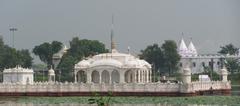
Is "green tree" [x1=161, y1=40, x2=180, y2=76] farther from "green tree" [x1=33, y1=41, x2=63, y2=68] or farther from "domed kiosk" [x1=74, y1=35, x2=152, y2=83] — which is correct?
"domed kiosk" [x1=74, y1=35, x2=152, y2=83]

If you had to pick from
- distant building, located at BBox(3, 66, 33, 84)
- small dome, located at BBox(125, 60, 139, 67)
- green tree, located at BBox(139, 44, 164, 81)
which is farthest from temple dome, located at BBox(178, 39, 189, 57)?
small dome, located at BBox(125, 60, 139, 67)

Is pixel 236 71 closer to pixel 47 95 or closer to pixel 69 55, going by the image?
pixel 69 55

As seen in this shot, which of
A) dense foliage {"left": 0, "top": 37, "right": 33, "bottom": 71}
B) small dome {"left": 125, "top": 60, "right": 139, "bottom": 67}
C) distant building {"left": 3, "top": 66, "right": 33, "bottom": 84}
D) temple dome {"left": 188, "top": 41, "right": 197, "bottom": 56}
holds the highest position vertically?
temple dome {"left": 188, "top": 41, "right": 197, "bottom": 56}

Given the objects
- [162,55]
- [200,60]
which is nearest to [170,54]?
[162,55]

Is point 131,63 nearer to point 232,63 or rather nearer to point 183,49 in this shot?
point 232,63

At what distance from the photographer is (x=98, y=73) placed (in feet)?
259

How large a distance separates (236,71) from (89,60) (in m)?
49.8

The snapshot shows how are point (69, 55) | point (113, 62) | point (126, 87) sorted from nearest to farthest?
point (126, 87) < point (113, 62) < point (69, 55)

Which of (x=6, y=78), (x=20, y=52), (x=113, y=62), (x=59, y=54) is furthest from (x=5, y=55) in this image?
(x=113, y=62)

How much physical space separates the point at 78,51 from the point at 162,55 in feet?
47.1

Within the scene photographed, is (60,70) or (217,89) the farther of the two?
(60,70)

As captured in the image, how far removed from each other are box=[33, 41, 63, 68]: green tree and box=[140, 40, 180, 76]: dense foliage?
54.4 feet

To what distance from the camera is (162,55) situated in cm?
12200

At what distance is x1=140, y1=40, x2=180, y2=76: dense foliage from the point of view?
121562mm
